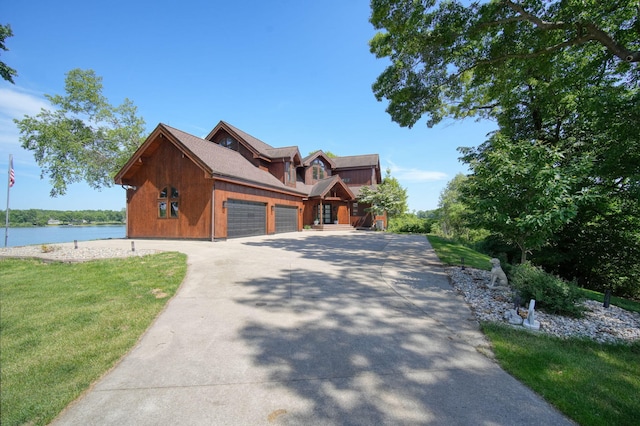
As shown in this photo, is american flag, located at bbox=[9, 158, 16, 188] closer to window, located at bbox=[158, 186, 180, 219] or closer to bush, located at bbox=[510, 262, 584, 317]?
window, located at bbox=[158, 186, 180, 219]

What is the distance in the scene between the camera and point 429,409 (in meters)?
2.50

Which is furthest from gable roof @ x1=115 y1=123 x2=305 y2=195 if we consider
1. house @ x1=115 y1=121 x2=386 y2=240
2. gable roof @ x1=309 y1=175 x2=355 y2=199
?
gable roof @ x1=309 y1=175 x2=355 y2=199

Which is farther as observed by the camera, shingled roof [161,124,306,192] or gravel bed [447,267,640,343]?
shingled roof [161,124,306,192]

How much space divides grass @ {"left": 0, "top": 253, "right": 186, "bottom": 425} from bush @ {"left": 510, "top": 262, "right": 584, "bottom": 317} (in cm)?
672

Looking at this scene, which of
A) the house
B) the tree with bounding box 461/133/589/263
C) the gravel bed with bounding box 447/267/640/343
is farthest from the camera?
the house

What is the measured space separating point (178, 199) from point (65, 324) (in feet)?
37.9

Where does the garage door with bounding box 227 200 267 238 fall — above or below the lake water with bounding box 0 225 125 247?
above

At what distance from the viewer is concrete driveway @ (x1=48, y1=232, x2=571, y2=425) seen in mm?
2426

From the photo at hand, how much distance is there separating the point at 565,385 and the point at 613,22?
1064cm

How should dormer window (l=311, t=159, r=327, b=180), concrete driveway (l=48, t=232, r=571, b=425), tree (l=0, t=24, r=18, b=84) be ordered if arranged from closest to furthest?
concrete driveway (l=48, t=232, r=571, b=425) → tree (l=0, t=24, r=18, b=84) → dormer window (l=311, t=159, r=327, b=180)

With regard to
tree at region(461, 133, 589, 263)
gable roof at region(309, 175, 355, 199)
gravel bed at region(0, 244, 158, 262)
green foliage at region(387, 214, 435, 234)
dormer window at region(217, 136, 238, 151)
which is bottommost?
gravel bed at region(0, 244, 158, 262)

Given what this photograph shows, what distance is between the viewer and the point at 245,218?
53.4 ft

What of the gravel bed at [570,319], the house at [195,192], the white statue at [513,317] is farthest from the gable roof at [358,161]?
the white statue at [513,317]

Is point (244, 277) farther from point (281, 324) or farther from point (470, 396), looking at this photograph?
point (470, 396)
